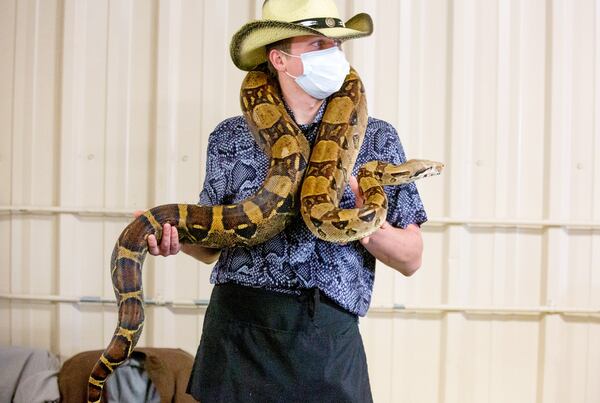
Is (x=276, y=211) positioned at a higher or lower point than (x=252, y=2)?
lower

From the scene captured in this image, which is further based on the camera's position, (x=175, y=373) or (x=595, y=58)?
(x=595, y=58)

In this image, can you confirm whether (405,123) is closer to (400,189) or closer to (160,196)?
(160,196)

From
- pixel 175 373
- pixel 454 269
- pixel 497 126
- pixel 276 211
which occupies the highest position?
pixel 497 126

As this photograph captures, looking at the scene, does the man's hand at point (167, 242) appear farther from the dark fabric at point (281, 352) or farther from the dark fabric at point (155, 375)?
the dark fabric at point (155, 375)

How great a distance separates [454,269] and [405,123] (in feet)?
2.98

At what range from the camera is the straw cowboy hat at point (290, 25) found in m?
1.94

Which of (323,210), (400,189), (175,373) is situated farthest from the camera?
(175,373)

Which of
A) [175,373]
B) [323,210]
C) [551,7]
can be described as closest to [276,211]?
[323,210]

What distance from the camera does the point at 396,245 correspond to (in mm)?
1882

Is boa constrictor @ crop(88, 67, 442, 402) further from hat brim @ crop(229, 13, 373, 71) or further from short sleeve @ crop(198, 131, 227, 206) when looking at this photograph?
hat brim @ crop(229, 13, 373, 71)

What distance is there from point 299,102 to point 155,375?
6.03 ft

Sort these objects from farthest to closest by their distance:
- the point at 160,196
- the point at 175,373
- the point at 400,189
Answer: the point at 160,196 < the point at 175,373 < the point at 400,189

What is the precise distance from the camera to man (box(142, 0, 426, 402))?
1865 mm

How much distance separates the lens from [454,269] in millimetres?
3783
